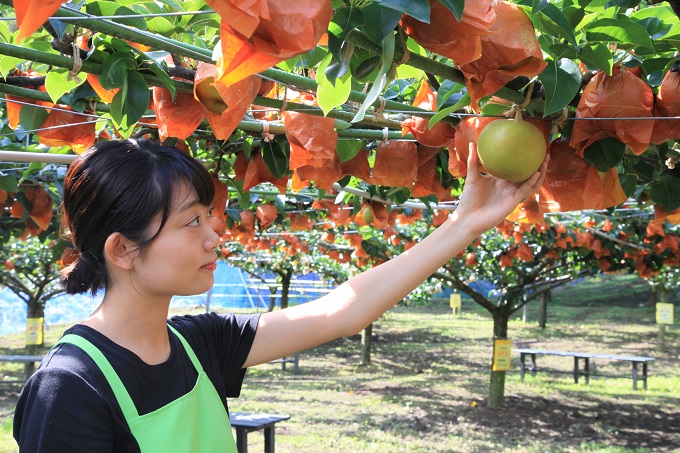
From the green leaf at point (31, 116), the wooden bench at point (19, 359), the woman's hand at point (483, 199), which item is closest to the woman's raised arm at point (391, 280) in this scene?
the woman's hand at point (483, 199)

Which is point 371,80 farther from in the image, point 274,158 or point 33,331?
point 33,331

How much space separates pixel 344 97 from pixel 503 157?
0.33 meters

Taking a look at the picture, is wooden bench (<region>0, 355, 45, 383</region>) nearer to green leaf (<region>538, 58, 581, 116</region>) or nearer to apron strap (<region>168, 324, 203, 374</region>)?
apron strap (<region>168, 324, 203, 374</region>)

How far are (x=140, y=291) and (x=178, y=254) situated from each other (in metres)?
0.12

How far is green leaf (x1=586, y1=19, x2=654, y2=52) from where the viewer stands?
1.11 m

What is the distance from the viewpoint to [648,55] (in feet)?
4.25

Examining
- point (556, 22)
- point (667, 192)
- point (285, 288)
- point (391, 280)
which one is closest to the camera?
point (556, 22)

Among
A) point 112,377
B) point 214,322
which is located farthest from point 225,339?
point 112,377

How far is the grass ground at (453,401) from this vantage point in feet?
21.7

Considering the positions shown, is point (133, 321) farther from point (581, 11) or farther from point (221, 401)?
point (581, 11)

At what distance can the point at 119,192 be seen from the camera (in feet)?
→ 3.96

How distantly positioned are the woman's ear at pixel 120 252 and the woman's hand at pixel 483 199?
699 mm

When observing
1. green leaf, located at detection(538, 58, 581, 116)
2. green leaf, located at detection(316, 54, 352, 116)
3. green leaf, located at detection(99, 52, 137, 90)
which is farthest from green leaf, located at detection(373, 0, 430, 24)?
green leaf, located at detection(99, 52, 137, 90)

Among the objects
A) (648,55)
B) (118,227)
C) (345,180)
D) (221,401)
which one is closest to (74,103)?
(118,227)
